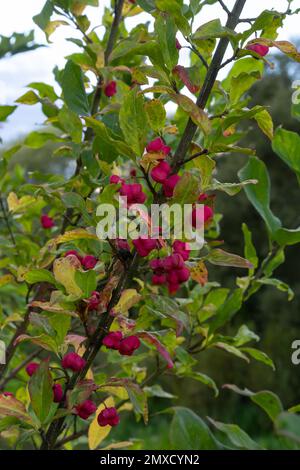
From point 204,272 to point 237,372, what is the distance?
5067 millimetres

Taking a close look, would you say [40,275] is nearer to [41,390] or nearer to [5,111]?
[41,390]

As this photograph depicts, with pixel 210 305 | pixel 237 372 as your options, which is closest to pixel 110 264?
pixel 210 305

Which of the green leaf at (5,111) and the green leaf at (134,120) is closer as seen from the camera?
the green leaf at (134,120)

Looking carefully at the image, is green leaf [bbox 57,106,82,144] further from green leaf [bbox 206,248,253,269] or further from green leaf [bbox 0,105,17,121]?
green leaf [bbox 206,248,253,269]

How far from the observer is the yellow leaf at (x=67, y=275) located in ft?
2.85

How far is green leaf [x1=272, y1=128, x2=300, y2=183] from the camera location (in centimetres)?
109

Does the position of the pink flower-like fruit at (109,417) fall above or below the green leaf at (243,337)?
above

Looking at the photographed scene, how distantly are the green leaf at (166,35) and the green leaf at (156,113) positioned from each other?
6cm

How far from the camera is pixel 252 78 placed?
0.90 metres

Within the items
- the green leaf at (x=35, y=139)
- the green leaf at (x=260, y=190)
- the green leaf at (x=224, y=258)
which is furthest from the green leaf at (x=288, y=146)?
the green leaf at (x=35, y=139)

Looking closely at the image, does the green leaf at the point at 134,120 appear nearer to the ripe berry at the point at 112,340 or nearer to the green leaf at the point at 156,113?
the green leaf at the point at 156,113

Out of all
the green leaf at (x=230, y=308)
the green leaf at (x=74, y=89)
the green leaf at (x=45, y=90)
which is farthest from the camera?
the green leaf at (x=45, y=90)

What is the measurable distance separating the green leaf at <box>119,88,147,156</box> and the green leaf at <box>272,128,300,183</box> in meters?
0.33
